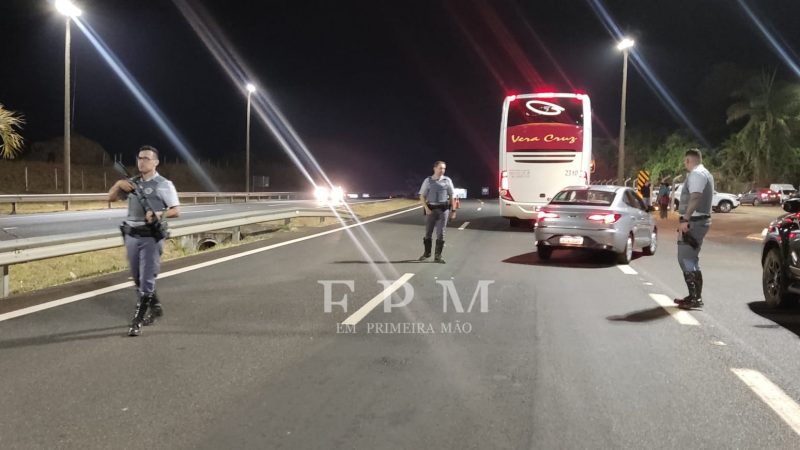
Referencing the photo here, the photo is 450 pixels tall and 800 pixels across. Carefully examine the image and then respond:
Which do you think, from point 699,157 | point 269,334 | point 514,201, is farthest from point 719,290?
Answer: point 514,201

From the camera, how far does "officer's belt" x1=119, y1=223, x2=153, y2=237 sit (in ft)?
20.5

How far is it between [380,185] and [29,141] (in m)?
86.1

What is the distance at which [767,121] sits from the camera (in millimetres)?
54875

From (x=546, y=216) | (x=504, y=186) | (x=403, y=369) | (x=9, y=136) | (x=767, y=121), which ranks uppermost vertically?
(x=767, y=121)

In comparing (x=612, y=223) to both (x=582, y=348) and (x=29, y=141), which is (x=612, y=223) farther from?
(x=29, y=141)

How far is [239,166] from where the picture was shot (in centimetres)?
9794

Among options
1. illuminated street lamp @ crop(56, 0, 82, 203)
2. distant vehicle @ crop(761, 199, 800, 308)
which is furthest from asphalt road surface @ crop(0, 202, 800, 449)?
illuminated street lamp @ crop(56, 0, 82, 203)

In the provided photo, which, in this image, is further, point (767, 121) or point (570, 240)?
point (767, 121)

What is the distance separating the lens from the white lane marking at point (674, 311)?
280 inches

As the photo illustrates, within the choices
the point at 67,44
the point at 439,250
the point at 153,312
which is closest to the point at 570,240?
the point at 439,250

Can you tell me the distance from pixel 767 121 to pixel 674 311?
182ft

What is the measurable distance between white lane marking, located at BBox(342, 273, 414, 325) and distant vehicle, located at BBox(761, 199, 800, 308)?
4.68 meters

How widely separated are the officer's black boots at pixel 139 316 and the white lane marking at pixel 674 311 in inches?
217

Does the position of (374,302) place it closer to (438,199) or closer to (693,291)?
(693,291)
